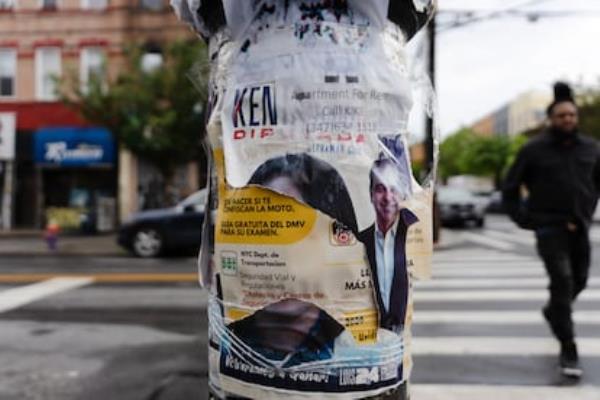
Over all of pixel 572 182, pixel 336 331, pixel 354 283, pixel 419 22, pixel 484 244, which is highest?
pixel 419 22

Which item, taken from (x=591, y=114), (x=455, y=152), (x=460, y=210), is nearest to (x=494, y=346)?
(x=460, y=210)

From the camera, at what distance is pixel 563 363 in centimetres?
464

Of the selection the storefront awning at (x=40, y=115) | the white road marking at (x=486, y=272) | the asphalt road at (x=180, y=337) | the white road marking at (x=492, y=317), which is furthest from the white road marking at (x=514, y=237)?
the storefront awning at (x=40, y=115)

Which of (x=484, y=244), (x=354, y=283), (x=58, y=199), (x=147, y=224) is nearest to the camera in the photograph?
(x=354, y=283)

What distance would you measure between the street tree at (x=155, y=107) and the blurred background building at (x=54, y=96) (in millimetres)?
3610

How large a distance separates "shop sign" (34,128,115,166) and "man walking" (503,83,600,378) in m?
18.3

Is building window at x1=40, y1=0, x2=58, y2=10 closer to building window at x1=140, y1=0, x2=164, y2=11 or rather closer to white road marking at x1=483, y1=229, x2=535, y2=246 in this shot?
building window at x1=140, y1=0, x2=164, y2=11

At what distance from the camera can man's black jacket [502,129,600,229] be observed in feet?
14.9

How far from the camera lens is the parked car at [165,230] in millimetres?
13500

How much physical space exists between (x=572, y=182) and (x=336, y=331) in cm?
331

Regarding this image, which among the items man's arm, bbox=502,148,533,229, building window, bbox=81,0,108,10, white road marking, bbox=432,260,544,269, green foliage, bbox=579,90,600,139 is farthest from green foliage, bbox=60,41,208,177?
green foliage, bbox=579,90,600,139

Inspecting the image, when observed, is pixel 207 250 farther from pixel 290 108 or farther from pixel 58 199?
pixel 58 199

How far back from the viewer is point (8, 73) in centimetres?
2258

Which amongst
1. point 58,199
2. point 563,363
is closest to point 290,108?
point 563,363
